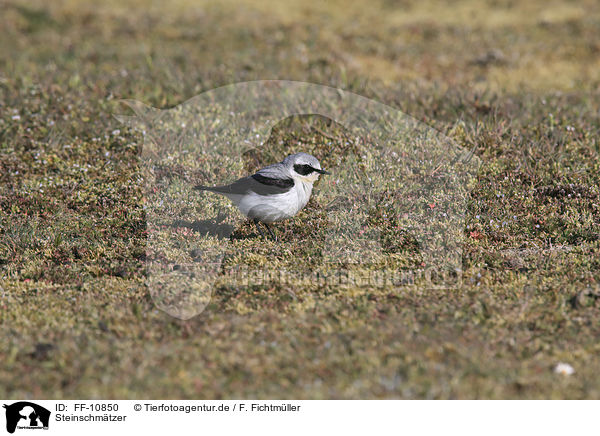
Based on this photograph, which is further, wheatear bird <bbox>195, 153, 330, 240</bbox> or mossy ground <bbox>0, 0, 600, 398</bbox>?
wheatear bird <bbox>195, 153, 330, 240</bbox>

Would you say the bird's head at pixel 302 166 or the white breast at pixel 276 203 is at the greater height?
the bird's head at pixel 302 166

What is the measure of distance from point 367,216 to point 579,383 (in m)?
4.14

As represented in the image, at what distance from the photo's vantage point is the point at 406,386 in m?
6.25

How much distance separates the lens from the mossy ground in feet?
21.4

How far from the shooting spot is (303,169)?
8844 mm

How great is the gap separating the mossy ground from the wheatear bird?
0.59 metres

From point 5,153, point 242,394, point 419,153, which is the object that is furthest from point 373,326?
point 5,153

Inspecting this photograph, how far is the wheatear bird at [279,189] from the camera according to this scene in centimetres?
871

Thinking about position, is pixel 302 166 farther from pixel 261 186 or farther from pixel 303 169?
pixel 261 186
